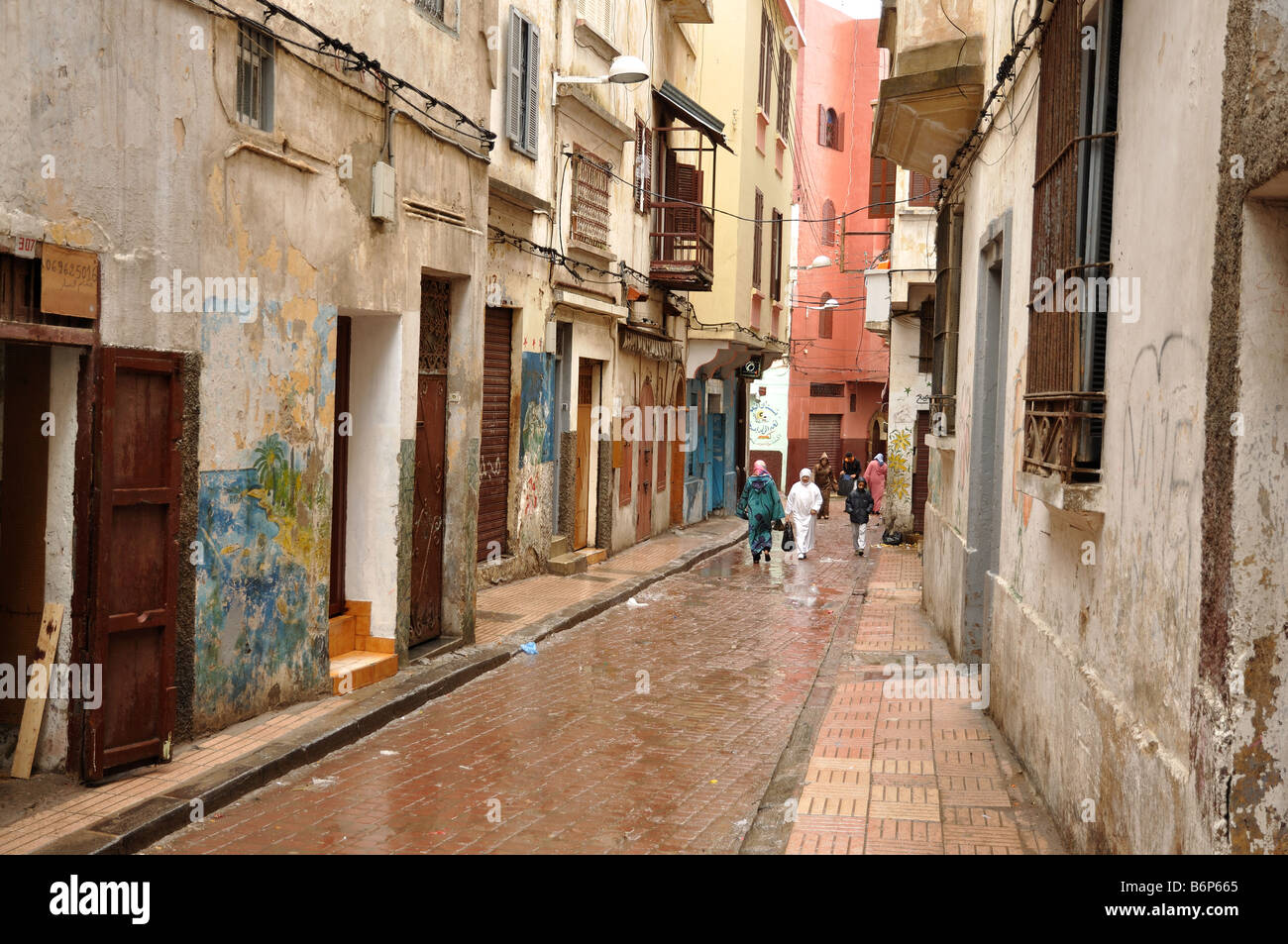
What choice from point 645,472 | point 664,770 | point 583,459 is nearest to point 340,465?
point 664,770

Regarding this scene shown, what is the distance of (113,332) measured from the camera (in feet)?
22.1

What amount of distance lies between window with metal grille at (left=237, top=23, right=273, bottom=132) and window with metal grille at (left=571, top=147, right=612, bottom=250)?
10435mm

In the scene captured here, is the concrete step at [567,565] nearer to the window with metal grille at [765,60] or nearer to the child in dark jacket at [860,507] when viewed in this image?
the child in dark jacket at [860,507]

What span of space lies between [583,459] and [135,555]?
43.1ft

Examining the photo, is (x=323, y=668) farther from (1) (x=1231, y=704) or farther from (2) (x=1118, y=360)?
(1) (x=1231, y=704)

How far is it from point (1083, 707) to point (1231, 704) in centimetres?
216

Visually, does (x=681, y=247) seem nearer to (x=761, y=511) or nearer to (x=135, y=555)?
(x=761, y=511)

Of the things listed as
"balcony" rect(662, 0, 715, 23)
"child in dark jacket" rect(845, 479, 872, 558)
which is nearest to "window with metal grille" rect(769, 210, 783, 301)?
"balcony" rect(662, 0, 715, 23)

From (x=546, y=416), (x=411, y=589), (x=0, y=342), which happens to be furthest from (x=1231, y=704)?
(x=546, y=416)

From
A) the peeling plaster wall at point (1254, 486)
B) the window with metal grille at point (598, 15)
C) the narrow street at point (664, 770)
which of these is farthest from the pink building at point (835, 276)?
the peeling plaster wall at point (1254, 486)

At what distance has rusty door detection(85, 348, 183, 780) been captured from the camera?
6.71 m

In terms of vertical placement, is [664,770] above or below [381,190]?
below

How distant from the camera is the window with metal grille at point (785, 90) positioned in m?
32.6

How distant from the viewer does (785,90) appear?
110 feet
